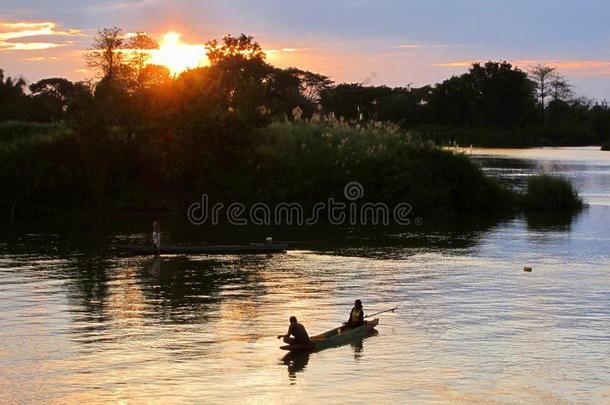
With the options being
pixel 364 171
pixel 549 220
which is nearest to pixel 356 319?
pixel 364 171

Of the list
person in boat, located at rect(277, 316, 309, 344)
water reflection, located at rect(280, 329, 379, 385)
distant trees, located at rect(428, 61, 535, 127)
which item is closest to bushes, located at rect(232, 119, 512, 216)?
water reflection, located at rect(280, 329, 379, 385)

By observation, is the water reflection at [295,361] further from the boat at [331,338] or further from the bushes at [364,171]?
the bushes at [364,171]

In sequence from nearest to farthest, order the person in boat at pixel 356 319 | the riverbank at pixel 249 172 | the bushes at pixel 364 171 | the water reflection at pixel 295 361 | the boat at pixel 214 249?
1. the water reflection at pixel 295 361
2. the person in boat at pixel 356 319
3. the boat at pixel 214 249
4. the bushes at pixel 364 171
5. the riverbank at pixel 249 172

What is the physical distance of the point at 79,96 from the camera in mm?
66000

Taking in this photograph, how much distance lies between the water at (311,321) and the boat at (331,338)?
9.8 inches

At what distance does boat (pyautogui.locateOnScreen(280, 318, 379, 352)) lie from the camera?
86.3 feet

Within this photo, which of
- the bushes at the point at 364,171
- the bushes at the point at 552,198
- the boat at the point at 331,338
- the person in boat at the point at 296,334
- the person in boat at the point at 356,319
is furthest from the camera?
the bushes at the point at 552,198

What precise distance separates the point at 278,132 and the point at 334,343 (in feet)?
130

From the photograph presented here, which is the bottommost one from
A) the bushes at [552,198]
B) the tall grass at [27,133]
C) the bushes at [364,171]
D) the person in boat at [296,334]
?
the person in boat at [296,334]

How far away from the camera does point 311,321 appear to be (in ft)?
99.7

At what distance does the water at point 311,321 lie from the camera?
77.5 ft

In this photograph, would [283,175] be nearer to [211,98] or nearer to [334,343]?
[211,98]

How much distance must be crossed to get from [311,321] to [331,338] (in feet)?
10.2

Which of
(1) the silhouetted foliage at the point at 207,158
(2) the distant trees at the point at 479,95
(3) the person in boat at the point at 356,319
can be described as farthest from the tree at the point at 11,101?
(2) the distant trees at the point at 479,95
